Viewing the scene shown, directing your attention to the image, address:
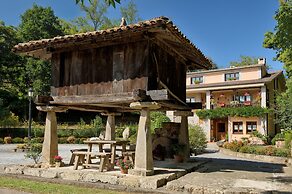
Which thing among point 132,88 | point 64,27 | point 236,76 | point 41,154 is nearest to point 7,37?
point 64,27

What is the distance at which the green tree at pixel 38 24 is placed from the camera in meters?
41.1

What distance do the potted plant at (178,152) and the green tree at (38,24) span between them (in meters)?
34.9

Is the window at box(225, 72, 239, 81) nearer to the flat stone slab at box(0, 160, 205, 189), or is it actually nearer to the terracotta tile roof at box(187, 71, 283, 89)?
the terracotta tile roof at box(187, 71, 283, 89)

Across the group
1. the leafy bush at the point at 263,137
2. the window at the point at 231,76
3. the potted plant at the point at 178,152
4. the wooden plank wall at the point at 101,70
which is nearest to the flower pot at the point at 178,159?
the potted plant at the point at 178,152

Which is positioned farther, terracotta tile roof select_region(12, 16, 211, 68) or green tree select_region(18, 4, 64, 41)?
green tree select_region(18, 4, 64, 41)

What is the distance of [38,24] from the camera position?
41.8 metres

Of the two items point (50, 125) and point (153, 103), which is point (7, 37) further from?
point (153, 103)

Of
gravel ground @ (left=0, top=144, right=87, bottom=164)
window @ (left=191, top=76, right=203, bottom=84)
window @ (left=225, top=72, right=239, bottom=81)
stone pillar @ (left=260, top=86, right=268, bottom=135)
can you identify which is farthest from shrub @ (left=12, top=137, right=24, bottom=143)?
stone pillar @ (left=260, top=86, right=268, bottom=135)

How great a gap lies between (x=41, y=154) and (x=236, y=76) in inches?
966

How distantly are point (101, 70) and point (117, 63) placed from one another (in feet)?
2.06

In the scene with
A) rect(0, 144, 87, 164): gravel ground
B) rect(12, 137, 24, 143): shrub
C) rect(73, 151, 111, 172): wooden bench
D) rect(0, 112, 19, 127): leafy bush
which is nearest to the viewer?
rect(73, 151, 111, 172): wooden bench

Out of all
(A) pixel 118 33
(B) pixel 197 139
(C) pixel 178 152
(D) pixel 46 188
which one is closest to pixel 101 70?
(A) pixel 118 33

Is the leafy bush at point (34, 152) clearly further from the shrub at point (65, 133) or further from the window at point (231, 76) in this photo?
the window at point (231, 76)

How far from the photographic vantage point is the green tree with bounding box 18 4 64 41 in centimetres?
4106
